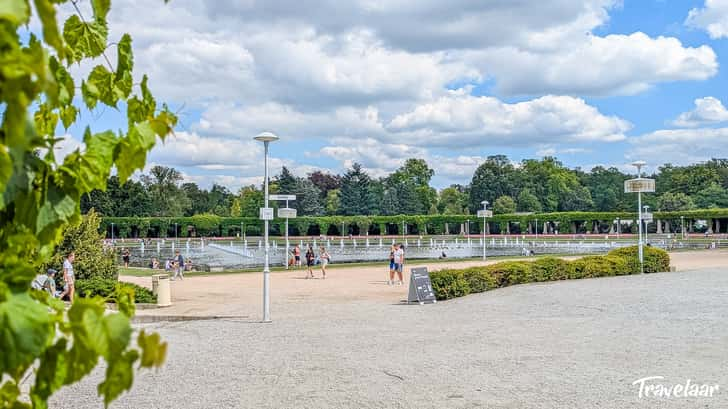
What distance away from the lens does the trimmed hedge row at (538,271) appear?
19.8 meters

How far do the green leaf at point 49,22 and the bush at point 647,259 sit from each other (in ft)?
92.7

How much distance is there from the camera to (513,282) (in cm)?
2298

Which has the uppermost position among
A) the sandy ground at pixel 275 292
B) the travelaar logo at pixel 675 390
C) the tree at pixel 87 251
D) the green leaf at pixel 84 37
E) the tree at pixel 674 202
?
the tree at pixel 674 202

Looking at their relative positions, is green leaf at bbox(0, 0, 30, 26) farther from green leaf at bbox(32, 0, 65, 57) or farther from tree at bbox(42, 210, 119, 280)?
tree at bbox(42, 210, 119, 280)

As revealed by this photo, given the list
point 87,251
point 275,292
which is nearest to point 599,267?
point 275,292

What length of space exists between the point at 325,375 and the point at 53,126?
317 inches

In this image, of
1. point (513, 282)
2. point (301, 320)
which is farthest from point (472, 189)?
point (301, 320)

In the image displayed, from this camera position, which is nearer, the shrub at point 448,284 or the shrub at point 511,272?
the shrub at point 448,284

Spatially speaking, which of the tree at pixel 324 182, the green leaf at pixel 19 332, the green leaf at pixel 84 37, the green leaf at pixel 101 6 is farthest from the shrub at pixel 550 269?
the tree at pixel 324 182

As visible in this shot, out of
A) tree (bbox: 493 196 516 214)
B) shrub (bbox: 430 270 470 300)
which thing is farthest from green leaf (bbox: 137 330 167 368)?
tree (bbox: 493 196 516 214)

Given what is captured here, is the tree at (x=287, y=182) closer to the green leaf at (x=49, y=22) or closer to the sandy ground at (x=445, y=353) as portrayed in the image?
the sandy ground at (x=445, y=353)

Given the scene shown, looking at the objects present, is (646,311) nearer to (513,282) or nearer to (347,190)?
(513,282)

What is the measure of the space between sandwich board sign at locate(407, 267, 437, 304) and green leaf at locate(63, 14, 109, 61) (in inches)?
Result: 667

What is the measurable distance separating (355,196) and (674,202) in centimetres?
5165
